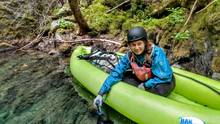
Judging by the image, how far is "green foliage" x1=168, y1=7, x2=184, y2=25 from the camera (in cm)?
686

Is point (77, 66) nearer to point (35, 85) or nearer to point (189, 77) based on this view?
point (35, 85)

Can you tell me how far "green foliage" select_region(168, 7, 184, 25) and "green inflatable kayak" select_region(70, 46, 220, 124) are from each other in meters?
1.98

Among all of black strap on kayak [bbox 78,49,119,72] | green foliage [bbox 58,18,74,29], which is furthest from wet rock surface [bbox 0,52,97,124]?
green foliage [bbox 58,18,74,29]

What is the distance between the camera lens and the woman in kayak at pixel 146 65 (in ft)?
14.1

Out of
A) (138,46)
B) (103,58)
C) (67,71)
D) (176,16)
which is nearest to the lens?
(138,46)

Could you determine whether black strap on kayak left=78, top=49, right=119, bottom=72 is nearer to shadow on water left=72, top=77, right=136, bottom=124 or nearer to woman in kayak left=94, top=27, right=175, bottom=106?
shadow on water left=72, top=77, right=136, bottom=124

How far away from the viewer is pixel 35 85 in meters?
6.44

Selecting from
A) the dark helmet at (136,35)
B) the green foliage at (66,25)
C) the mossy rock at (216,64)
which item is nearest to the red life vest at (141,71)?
the dark helmet at (136,35)

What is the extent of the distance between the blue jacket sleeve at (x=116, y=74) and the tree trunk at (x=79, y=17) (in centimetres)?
335

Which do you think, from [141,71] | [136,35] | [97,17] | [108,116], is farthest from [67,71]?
[136,35]

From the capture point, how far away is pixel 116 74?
187 inches

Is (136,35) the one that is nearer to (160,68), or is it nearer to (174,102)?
(160,68)

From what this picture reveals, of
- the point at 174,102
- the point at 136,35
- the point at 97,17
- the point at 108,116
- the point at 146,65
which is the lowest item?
the point at 108,116

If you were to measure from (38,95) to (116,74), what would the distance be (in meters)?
1.77
